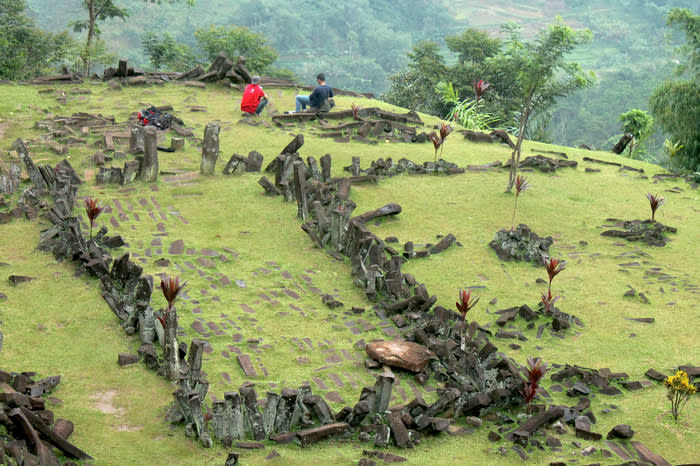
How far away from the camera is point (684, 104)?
66.7 ft

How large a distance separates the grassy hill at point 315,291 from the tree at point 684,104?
4542mm

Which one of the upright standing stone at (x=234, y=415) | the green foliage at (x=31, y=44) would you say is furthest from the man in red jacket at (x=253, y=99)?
the green foliage at (x=31, y=44)

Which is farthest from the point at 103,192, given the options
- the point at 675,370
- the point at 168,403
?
the point at 675,370

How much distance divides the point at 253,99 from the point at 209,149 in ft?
17.2

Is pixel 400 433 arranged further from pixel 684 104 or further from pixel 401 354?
pixel 684 104

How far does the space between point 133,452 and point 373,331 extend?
3408 mm

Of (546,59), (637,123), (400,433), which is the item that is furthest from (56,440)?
(637,123)

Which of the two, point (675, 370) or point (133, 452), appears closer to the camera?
point (133, 452)

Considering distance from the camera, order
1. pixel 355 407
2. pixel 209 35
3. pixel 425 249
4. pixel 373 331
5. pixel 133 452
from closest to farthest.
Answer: pixel 133 452, pixel 355 407, pixel 373 331, pixel 425 249, pixel 209 35

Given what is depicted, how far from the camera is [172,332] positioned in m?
6.86

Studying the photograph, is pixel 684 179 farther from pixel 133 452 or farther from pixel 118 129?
pixel 133 452

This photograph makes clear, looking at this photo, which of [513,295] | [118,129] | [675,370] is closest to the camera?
[675,370]

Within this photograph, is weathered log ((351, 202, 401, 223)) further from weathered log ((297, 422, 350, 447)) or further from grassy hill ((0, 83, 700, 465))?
weathered log ((297, 422, 350, 447))

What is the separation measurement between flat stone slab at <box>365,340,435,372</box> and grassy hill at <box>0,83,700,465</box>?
0.19 m
